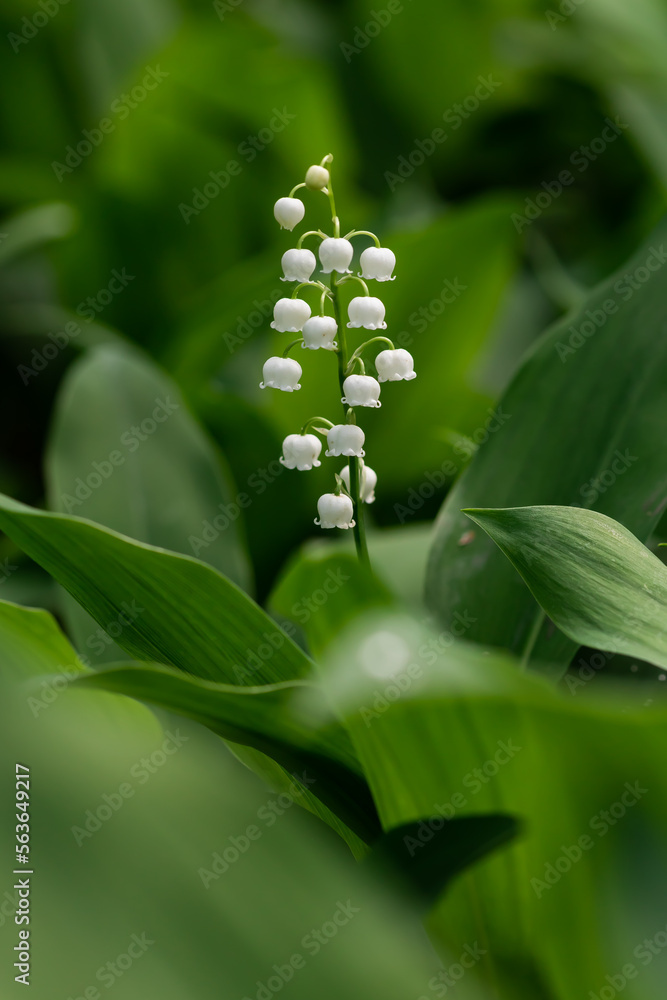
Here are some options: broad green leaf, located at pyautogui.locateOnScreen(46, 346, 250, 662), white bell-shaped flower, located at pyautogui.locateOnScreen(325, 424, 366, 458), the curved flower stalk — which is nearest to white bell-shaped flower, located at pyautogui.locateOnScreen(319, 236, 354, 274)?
the curved flower stalk

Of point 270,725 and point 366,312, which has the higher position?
point 366,312

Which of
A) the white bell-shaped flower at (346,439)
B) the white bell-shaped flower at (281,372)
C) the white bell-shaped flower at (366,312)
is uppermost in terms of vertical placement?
the white bell-shaped flower at (366,312)

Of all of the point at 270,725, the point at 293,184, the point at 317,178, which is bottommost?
the point at 270,725

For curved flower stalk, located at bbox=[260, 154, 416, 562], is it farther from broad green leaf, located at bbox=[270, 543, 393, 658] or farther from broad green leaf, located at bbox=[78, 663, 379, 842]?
broad green leaf, located at bbox=[78, 663, 379, 842]

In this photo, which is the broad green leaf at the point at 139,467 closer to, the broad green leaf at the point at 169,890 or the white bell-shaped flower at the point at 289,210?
the white bell-shaped flower at the point at 289,210

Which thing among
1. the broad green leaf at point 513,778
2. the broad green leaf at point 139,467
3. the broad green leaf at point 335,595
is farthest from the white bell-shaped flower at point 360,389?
the broad green leaf at point 139,467

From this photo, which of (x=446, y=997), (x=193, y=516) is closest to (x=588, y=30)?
(x=193, y=516)

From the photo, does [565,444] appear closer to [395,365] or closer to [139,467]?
[395,365]

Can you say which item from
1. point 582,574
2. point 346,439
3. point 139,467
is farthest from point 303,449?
point 139,467
